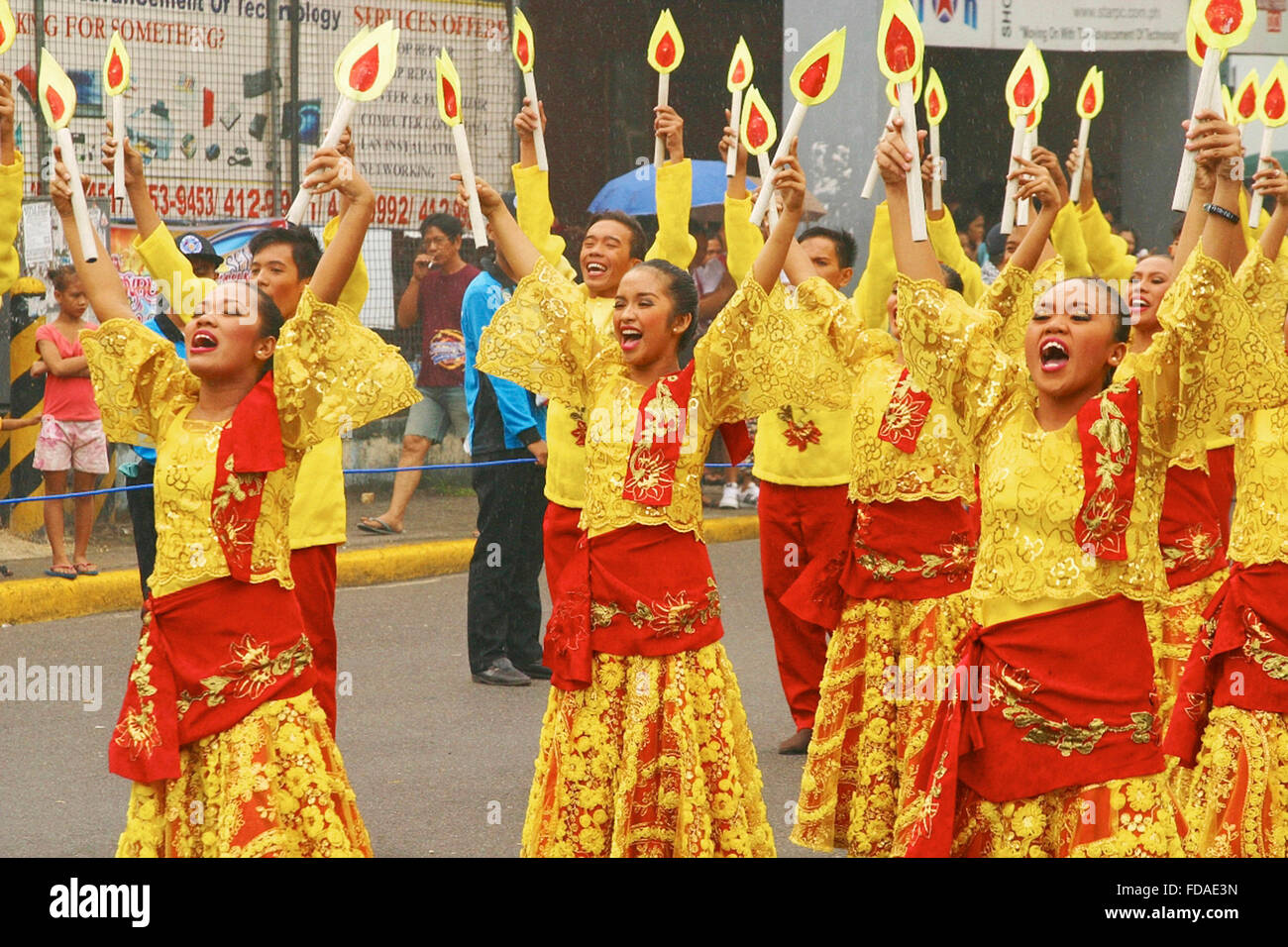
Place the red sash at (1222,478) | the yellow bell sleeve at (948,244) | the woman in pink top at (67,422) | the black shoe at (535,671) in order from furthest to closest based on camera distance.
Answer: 1. the woman in pink top at (67,422)
2. the black shoe at (535,671)
3. the yellow bell sleeve at (948,244)
4. the red sash at (1222,478)

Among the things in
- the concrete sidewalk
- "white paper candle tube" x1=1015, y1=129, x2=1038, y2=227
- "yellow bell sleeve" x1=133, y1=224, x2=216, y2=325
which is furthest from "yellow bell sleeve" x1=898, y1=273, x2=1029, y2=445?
the concrete sidewalk

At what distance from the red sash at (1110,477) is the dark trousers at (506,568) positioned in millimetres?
3992

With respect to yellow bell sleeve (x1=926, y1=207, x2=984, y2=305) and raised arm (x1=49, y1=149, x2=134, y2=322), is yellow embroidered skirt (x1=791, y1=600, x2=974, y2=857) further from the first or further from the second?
raised arm (x1=49, y1=149, x2=134, y2=322)

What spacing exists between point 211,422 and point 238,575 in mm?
391

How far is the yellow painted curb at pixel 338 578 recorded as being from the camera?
879 centimetres

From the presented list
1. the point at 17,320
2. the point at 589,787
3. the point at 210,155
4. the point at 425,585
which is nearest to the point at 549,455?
the point at 589,787

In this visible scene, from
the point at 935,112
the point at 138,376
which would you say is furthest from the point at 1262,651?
the point at 138,376

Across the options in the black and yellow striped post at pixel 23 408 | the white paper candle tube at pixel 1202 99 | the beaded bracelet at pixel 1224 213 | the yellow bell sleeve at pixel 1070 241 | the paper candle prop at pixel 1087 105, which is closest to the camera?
the white paper candle tube at pixel 1202 99

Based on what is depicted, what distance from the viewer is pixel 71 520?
1067 cm

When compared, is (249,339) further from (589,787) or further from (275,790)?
(589,787)

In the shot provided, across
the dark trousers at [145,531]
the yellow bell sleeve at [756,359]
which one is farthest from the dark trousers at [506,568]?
the yellow bell sleeve at [756,359]

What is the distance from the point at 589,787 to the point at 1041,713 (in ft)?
4.19

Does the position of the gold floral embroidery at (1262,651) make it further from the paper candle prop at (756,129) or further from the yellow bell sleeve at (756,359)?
the paper candle prop at (756,129)

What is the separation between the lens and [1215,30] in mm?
3676
